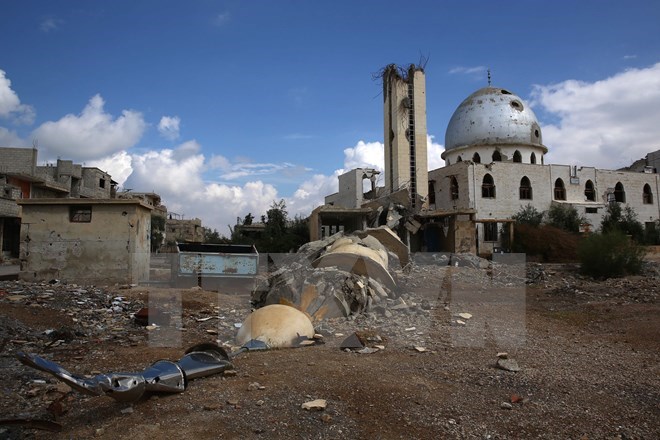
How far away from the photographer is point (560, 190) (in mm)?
31219

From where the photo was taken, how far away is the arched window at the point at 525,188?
98.0 feet

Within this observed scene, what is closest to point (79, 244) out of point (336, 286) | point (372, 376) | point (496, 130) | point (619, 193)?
point (336, 286)

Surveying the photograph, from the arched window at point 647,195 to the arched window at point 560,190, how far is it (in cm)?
672

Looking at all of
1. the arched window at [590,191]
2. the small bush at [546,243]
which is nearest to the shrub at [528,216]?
the small bush at [546,243]

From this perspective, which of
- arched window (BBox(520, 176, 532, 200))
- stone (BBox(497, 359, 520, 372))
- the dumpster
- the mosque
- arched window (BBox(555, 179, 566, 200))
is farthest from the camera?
arched window (BBox(555, 179, 566, 200))

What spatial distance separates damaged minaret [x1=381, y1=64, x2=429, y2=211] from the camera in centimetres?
2808

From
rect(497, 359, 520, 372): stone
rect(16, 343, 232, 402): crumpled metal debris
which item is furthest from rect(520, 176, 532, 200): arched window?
rect(16, 343, 232, 402): crumpled metal debris

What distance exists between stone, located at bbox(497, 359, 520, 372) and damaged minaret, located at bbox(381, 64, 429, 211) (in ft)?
73.1

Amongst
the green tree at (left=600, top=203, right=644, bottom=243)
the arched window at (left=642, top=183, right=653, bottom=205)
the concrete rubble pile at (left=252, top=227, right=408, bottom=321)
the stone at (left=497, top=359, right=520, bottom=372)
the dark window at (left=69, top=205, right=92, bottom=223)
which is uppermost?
the arched window at (left=642, top=183, right=653, bottom=205)

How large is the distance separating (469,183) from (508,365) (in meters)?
23.6

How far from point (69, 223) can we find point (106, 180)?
1283 inches

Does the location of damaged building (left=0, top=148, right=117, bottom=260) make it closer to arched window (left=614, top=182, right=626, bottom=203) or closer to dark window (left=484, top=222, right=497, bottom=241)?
dark window (left=484, top=222, right=497, bottom=241)

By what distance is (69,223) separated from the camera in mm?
12320

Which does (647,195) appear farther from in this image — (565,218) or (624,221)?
(565,218)
